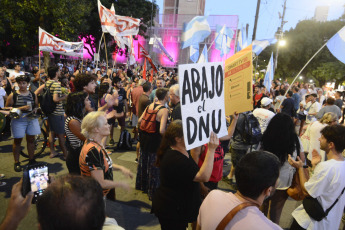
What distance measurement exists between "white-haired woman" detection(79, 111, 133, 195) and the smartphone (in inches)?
29.1

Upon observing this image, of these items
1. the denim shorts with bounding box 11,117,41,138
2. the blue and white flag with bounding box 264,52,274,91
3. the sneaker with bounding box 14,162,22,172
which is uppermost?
the blue and white flag with bounding box 264,52,274,91

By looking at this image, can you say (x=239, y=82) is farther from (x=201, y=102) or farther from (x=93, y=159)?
(x=93, y=159)

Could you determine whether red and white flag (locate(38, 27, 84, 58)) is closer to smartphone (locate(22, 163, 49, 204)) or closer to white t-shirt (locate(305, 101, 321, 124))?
smartphone (locate(22, 163, 49, 204))

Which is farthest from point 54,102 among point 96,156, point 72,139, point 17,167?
point 96,156

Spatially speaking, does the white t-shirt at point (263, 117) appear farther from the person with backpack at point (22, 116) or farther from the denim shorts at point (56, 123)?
the person with backpack at point (22, 116)

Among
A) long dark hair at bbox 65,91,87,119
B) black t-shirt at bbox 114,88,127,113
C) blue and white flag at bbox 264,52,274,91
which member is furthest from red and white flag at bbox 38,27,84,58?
blue and white flag at bbox 264,52,274,91

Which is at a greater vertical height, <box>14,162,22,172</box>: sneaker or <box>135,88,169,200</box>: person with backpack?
<box>135,88,169,200</box>: person with backpack

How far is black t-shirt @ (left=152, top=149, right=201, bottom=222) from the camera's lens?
2.40 metres

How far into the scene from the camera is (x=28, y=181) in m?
1.41

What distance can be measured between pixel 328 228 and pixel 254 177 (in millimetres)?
1576

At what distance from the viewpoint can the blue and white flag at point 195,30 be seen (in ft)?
38.0

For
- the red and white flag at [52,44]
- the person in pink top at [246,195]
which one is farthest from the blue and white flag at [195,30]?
the person in pink top at [246,195]

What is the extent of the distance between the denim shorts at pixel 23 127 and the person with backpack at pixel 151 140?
7.85ft

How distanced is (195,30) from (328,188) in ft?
34.6
